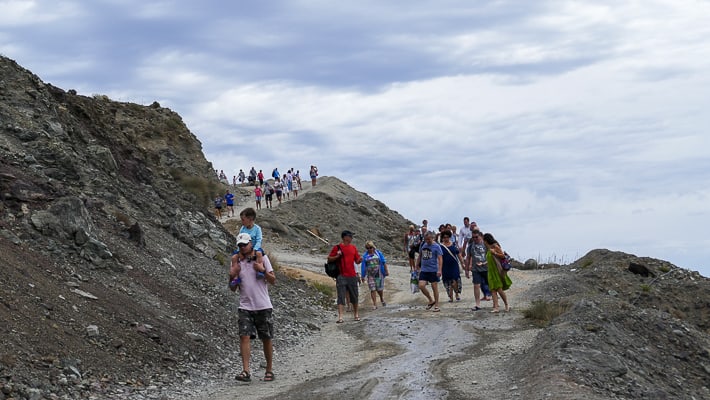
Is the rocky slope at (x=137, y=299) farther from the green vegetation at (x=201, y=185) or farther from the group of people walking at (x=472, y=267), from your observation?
the green vegetation at (x=201, y=185)

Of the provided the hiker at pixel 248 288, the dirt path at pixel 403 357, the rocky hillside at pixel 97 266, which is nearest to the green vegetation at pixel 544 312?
the dirt path at pixel 403 357

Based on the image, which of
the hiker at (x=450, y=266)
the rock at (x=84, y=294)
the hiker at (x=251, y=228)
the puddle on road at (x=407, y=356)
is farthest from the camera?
the hiker at (x=450, y=266)

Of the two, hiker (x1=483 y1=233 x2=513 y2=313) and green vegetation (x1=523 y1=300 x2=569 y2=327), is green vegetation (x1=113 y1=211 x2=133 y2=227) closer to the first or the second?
hiker (x1=483 y1=233 x2=513 y2=313)

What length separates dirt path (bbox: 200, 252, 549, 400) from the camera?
10.8 m

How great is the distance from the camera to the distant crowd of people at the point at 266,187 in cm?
5050

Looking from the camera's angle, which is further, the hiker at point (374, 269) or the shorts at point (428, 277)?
the hiker at point (374, 269)

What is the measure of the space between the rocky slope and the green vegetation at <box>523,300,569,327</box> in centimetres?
23

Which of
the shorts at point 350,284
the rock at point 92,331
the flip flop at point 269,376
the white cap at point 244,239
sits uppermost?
the white cap at point 244,239

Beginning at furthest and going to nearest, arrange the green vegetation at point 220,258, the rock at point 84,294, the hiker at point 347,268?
1. the green vegetation at point 220,258
2. the hiker at point 347,268
3. the rock at point 84,294

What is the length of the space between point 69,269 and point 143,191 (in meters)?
8.55

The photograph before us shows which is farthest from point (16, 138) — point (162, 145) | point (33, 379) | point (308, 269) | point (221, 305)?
point (162, 145)

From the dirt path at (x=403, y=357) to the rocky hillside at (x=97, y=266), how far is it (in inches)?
42.9

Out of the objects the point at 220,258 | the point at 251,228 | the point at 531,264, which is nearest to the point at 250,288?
the point at 251,228

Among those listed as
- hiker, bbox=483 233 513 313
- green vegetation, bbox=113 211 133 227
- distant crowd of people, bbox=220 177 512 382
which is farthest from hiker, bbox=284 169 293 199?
hiker, bbox=483 233 513 313
